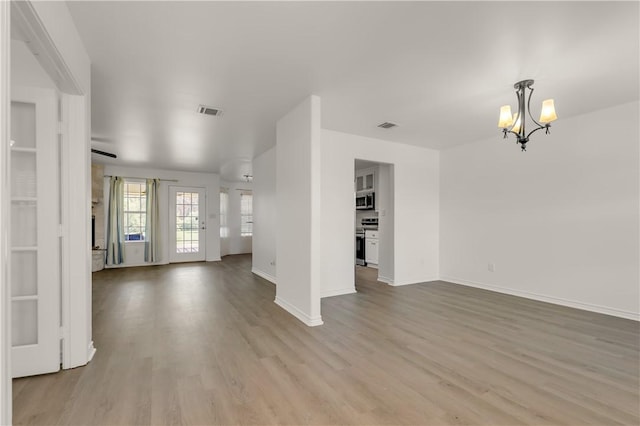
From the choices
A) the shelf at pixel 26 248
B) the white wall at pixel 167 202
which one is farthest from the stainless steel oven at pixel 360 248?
the shelf at pixel 26 248

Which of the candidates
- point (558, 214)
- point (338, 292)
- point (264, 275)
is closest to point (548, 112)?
point (558, 214)

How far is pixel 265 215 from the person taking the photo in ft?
20.1

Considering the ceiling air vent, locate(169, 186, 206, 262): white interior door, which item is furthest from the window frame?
the ceiling air vent

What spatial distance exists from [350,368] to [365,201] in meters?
5.32

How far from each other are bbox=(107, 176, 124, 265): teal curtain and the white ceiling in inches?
141

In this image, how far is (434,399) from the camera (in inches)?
77.8

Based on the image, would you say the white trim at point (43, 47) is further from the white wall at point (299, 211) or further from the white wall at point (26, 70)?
the white wall at point (299, 211)

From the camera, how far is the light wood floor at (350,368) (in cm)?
184

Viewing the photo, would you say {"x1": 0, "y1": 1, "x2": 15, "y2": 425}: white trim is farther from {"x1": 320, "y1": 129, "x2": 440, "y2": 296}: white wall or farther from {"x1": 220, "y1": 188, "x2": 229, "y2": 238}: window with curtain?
{"x1": 220, "y1": 188, "x2": 229, "y2": 238}: window with curtain

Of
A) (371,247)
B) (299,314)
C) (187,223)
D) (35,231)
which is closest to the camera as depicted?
(35,231)

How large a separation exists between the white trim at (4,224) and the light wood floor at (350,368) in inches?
35.4

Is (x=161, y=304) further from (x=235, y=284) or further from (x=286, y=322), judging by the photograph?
(x=286, y=322)

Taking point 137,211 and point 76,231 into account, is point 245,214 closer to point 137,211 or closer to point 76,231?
point 137,211

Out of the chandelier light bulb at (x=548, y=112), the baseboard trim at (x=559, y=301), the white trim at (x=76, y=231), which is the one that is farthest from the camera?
the baseboard trim at (x=559, y=301)
